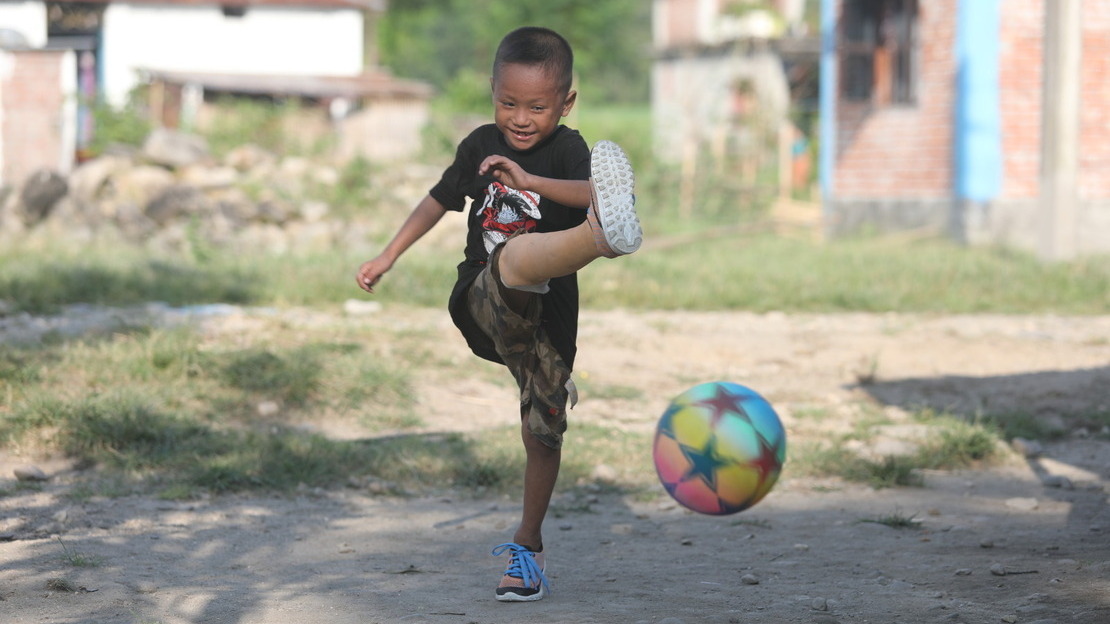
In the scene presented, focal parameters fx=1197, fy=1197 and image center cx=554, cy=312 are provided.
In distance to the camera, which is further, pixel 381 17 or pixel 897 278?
pixel 381 17

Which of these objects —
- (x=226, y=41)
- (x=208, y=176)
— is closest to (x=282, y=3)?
(x=226, y=41)

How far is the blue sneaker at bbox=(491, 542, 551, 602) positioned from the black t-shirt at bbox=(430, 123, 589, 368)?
576 millimetres

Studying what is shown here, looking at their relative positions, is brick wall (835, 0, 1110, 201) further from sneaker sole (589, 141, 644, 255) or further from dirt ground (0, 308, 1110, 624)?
sneaker sole (589, 141, 644, 255)

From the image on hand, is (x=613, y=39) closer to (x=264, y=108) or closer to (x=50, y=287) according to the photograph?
(x=264, y=108)

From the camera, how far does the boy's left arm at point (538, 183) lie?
3004 mm

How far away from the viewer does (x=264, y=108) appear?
20562 millimetres

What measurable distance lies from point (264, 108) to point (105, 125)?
2.67m

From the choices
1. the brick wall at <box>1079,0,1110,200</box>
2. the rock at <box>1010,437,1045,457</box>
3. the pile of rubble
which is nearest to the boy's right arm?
the rock at <box>1010,437,1045,457</box>

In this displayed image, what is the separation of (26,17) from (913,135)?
A: 62.1 ft

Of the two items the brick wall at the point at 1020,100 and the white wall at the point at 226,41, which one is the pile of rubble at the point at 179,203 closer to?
the brick wall at the point at 1020,100

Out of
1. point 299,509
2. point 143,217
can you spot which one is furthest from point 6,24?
point 299,509

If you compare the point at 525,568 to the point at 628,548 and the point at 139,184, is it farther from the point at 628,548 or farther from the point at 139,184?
the point at 139,184

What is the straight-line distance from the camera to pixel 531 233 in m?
3.20

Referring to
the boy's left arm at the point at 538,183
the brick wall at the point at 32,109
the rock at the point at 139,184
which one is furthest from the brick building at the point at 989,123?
the brick wall at the point at 32,109
